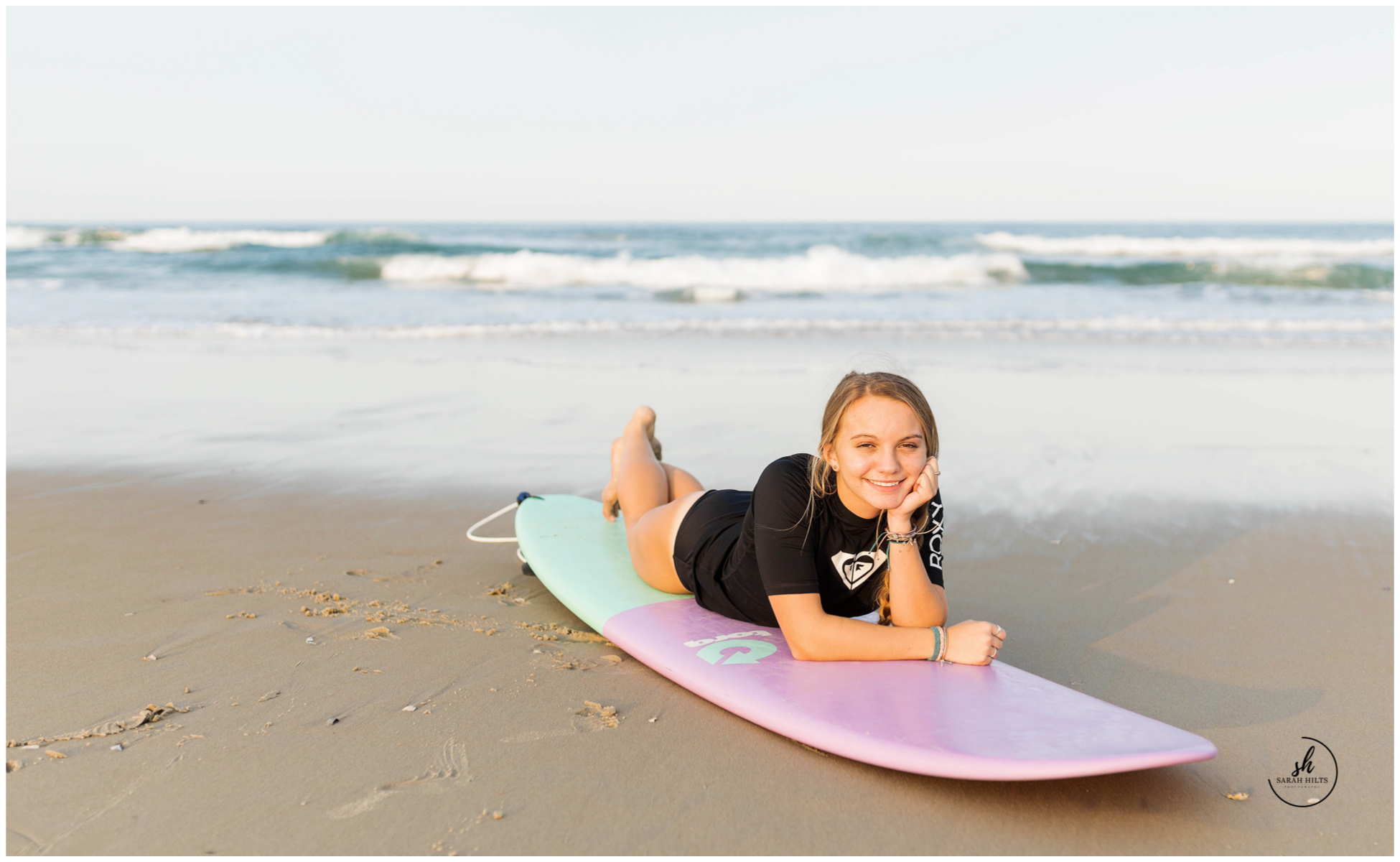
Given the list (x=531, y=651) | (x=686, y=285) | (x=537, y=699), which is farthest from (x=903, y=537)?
(x=686, y=285)

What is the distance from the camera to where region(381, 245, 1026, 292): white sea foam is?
18750mm

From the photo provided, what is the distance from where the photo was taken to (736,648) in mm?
2908

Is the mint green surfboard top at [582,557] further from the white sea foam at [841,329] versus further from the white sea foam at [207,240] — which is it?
the white sea foam at [207,240]

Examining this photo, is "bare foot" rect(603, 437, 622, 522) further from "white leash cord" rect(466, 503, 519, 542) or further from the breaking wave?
the breaking wave

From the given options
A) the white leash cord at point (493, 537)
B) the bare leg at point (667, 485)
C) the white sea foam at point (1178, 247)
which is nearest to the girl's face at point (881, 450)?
the bare leg at point (667, 485)

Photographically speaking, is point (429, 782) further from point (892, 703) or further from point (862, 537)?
point (862, 537)

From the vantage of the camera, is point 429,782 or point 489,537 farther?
point 489,537

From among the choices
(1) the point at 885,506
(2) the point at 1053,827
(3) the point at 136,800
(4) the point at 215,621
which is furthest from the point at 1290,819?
(4) the point at 215,621

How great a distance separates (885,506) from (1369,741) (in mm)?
1495

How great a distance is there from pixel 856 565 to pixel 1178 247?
28061 mm

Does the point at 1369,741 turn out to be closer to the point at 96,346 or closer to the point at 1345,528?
the point at 1345,528

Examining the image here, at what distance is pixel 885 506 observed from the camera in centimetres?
265

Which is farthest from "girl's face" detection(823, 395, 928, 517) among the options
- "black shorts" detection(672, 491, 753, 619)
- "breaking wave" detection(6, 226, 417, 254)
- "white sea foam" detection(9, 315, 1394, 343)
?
"breaking wave" detection(6, 226, 417, 254)

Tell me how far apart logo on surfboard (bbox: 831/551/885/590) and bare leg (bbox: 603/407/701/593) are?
73 centimetres
